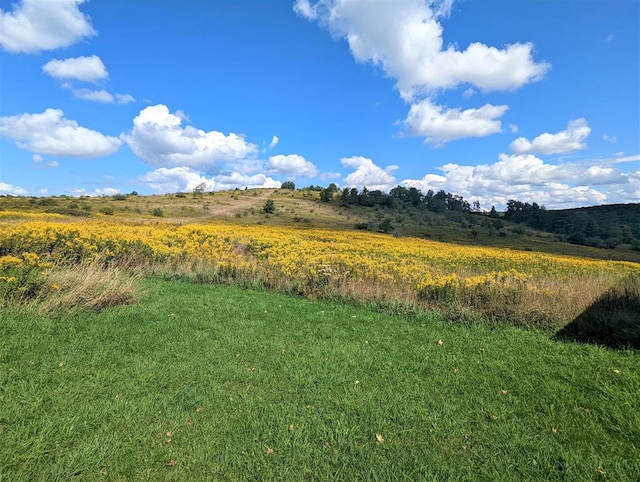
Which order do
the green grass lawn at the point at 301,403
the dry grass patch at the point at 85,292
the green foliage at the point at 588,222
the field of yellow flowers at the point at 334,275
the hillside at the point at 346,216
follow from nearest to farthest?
the green grass lawn at the point at 301,403
the dry grass patch at the point at 85,292
the field of yellow flowers at the point at 334,275
the hillside at the point at 346,216
the green foliage at the point at 588,222

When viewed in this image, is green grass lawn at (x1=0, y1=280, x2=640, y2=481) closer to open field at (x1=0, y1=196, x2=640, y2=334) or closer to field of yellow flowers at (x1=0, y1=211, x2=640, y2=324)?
open field at (x1=0, y1=196, x2=640, y2=334)

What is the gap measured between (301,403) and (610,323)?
671 centimetres

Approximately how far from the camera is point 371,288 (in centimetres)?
968

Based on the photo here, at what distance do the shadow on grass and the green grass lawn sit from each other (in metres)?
0.78

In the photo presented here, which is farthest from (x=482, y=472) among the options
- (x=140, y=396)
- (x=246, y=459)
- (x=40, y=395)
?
(x=40, y=395)

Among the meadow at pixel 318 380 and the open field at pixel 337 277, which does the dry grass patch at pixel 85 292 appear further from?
the open field at pixel 337 277

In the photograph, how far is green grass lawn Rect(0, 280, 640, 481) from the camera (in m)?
3.24

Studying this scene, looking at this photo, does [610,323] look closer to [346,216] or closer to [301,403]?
[301,403]

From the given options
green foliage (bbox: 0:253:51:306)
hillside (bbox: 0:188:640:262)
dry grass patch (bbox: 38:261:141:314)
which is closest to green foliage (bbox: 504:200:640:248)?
hillside (bbox: 0:188:640:262)

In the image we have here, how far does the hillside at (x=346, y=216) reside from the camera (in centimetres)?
4559

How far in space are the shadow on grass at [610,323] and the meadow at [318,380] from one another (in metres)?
0.04

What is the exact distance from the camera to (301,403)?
427 cm

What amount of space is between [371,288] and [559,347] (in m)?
4.48

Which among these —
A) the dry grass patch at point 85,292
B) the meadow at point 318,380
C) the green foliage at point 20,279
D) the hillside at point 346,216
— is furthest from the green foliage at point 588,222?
the green foliage at point 20,279
